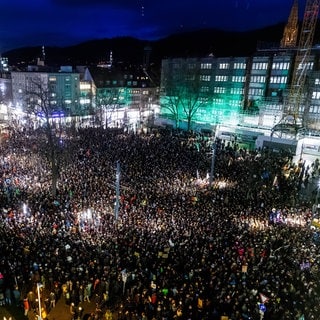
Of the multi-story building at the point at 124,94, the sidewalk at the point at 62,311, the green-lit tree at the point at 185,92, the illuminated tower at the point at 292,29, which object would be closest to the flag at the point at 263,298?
the sidewalk at the point at 62,311

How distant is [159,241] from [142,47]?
163425 millimetres

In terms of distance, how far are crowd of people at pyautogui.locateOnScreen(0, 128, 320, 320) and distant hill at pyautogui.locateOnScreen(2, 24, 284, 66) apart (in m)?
109

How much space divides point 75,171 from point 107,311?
524 inches

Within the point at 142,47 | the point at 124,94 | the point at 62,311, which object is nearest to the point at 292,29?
the point at 124,94

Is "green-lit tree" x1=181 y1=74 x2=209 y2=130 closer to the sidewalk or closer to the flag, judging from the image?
the flag

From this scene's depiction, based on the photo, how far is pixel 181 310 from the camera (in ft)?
32.0

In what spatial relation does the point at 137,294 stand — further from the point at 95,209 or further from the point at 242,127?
the point at 242,127

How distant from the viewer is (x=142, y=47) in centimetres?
16338

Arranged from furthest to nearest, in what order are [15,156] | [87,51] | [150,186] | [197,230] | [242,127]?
[87,51], [242,127], [15,156], [150,186], [197,230]

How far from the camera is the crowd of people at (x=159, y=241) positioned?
10406 mm

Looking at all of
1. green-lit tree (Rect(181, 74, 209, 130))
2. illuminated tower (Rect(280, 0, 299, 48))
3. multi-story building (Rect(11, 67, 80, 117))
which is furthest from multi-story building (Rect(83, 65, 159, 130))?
illuminated tower (Rect(280, 0, 299, 48))

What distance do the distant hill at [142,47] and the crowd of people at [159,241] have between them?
109 metres

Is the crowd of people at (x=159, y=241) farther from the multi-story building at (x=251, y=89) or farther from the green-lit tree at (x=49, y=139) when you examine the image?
the multi-story building at (x=251, y=89)

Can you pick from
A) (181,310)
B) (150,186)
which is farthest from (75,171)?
(181,310)
